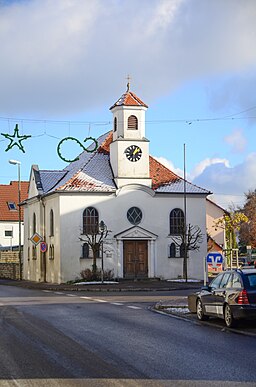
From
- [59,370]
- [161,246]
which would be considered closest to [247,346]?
[59,370]

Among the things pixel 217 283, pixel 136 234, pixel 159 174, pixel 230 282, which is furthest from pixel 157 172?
pixel 230 282

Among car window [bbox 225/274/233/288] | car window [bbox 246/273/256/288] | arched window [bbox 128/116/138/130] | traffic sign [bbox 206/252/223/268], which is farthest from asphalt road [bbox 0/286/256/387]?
arched window [bbox 128/116/138/130]

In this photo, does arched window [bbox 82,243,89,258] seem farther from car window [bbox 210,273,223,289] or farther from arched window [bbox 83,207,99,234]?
car window [bbox 210,273,223,289]

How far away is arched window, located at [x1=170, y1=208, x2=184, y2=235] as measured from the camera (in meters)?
48.5

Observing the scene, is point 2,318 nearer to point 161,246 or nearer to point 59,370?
point 59,370

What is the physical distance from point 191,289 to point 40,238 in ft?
44.2

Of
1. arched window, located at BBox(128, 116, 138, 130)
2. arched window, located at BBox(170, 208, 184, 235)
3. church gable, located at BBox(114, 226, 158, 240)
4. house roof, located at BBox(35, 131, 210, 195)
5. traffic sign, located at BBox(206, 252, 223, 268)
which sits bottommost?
traffic sign, located at BBox(206, 252, 223, 268)

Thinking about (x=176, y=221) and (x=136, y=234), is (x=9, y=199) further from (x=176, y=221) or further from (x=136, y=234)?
(x=136, y=234)

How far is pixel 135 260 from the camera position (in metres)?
47.1

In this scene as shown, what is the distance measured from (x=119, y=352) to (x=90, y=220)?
111 feet

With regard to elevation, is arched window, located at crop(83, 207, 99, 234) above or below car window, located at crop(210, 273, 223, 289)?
above

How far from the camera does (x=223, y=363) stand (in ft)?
37.9

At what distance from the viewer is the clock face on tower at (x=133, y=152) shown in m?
47.7

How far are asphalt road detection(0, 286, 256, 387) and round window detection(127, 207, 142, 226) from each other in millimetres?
26323
